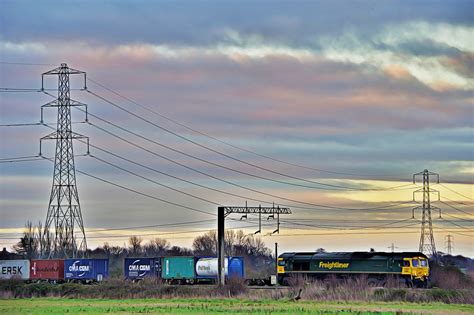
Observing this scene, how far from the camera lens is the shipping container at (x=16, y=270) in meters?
106

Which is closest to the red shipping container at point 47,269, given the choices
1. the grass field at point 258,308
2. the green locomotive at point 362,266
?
the green locomotive at point 362,266

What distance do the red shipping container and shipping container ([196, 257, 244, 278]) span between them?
16670 mm

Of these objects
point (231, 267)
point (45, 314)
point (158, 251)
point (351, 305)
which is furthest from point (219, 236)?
point (158, 251)

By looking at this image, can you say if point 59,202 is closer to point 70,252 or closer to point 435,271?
point 70,252

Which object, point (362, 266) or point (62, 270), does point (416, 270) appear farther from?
point (62, 270)

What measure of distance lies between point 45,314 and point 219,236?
3756 cm

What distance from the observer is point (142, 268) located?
10206 centimetres

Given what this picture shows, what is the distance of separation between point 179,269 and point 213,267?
14.8ft

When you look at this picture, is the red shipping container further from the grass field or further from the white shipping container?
the grass field

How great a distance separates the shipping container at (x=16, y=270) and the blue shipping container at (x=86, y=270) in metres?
6.95

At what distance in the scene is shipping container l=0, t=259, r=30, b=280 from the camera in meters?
106

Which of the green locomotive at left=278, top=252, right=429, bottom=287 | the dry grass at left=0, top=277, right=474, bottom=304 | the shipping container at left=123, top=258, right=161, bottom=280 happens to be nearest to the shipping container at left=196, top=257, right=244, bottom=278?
the shipping container at left=123, top=258, right=161, bottom=280

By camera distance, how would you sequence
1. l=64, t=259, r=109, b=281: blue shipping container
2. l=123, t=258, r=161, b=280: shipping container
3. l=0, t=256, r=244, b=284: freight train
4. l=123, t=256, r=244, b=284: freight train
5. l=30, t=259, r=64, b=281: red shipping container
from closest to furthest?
l=123, t=256, r=244, b=284: freight train, l=0, t=256, r=244, b=284: freight train, l=123, t=258, r=161, b=280: shipping container, l=64, t=259, r=109, b=281: blue shipping container, l=30, t=259, r=64, b=281: red shipping container

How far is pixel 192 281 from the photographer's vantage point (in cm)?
10125
